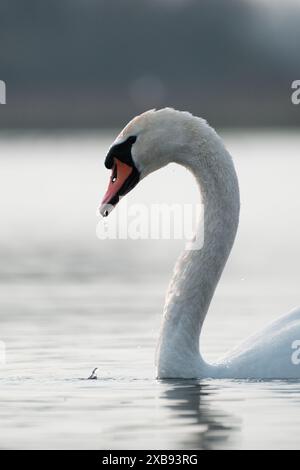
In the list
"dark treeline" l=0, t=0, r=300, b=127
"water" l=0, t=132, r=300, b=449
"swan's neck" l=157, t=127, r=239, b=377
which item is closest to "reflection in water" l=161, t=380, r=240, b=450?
"water" l=0, t=132, r=300, b=449

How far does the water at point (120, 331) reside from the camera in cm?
1031

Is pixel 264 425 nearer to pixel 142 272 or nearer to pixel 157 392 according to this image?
pixel 157 392

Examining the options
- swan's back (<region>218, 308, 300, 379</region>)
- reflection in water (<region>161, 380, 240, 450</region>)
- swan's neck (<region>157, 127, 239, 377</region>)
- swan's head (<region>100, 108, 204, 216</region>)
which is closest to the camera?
reflection in water (<region>161, 380, 240, 450</region>)

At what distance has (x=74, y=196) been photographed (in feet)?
108

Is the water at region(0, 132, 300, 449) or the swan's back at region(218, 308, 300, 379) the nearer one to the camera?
the water at region(0, 132, 300, 449)

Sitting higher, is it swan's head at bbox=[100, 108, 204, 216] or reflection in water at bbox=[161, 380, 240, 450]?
swan's head at bbox=[100, 108, 204, 216]

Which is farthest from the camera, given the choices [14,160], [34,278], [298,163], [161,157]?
[14,160]

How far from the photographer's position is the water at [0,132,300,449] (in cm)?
1031

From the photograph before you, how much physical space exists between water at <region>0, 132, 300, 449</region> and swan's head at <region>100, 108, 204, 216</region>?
1.29 meters

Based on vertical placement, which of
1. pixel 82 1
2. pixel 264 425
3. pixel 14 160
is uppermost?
pixel 82 1

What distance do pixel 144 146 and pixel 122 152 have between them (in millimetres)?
146

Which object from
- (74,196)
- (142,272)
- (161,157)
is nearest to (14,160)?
(74,196)

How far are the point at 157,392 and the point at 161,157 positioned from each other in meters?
1.58

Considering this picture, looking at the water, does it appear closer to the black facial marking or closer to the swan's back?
the swan's back
